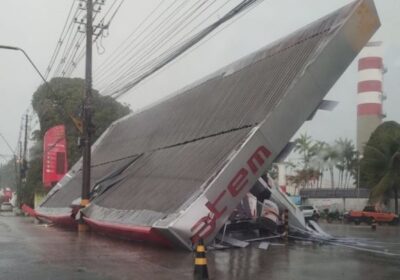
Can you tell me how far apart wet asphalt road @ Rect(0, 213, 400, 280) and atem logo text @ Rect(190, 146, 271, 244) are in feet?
2.06

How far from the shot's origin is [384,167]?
4444cm

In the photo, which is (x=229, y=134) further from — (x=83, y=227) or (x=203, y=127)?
(x=83, y=227)

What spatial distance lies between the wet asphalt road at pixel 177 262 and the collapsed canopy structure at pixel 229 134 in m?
0.93

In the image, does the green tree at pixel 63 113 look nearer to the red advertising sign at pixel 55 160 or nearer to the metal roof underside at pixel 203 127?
the red advertising sign at pixel 55 160

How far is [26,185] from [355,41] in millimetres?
48913

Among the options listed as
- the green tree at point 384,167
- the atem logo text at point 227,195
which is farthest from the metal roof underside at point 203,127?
the green tree at point 384,167

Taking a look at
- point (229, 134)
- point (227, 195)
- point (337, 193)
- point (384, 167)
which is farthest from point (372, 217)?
point (227, 195)

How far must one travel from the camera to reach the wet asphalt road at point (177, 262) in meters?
10.5

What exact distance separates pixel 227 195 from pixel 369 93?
58.1 m

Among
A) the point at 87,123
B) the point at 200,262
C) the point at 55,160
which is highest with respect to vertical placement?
the point at 87,123

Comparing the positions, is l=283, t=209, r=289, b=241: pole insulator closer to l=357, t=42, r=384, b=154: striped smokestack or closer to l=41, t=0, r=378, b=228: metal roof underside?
l=41, t=0, r=378, b=228: metal roof underside

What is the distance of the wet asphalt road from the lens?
34.5ft

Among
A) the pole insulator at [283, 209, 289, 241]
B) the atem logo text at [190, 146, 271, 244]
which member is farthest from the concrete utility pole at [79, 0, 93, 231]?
the atem logo text at [190, 146, 271, 244]

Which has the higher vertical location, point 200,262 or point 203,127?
point 203,127
